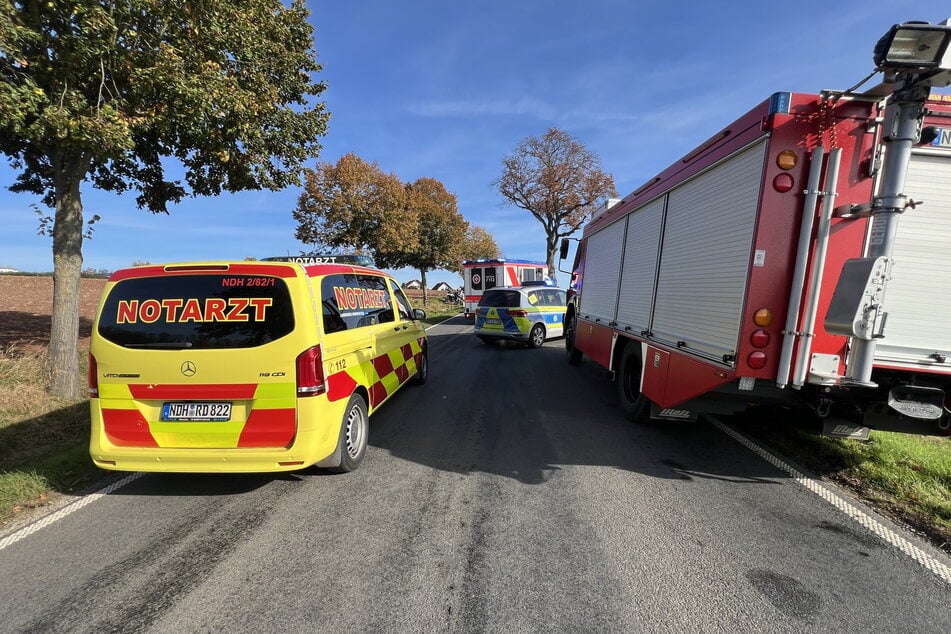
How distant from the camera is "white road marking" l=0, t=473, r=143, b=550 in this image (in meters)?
2.84

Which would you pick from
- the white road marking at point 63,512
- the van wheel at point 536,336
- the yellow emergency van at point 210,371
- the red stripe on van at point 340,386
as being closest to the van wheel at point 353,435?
the red stripe on van at point 340,386

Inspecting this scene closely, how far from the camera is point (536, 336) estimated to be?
12070 mm

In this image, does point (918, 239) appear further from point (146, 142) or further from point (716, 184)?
point (146, 142)

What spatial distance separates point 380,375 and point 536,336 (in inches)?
304

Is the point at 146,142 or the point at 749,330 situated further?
the point at 146,142

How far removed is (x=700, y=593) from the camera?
232 centimetres

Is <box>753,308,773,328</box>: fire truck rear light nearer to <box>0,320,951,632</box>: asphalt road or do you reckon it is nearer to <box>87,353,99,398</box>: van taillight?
<box>0,320,951,632</box>: asphalt road

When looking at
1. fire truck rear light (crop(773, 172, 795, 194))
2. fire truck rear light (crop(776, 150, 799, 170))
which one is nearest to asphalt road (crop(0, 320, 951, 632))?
fire truck rear light (crop(773, 172, 795, 194))

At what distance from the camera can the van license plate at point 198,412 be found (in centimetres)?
319

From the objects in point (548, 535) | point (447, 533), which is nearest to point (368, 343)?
point (447, 533)

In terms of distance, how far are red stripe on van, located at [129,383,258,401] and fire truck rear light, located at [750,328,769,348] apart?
12.3 ft

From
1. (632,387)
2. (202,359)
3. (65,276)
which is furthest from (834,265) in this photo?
(65,276)

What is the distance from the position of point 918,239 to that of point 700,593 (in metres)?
2.93

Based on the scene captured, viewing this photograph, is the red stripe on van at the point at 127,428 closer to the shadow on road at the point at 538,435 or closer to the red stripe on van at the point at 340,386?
the red stripe on van at the point at 340,386
